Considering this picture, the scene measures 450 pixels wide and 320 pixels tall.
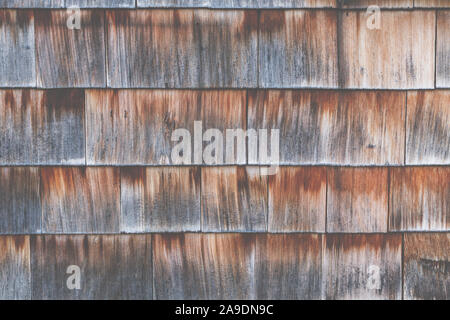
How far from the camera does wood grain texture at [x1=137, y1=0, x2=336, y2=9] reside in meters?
1.33

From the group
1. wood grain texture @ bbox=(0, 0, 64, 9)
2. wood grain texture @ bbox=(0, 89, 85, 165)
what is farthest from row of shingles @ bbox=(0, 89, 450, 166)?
wood grain texture @ bbox=(0, 0, 64, 9)

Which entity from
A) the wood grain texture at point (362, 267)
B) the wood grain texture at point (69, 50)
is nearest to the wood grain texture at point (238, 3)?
the wood grain texture at point (69, 50)

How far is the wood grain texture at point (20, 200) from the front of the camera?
1.39 meters

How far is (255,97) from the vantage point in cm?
138

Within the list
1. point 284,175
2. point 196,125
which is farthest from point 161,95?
point 284,175

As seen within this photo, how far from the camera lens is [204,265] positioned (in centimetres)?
145

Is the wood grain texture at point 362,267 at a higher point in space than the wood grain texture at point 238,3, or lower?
lower

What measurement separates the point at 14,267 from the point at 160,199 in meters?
0.59

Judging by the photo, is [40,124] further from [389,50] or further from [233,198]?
[389,50]

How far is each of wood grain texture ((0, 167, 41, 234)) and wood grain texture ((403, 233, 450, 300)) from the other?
134 centimetres

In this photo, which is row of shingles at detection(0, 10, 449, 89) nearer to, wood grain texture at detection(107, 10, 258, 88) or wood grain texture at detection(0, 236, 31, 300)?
wood grain texture at detection(107, 10, 258, 88)

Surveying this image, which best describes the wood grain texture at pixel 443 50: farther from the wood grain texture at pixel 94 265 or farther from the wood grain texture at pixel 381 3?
the wood grain texture at pixel 94 265

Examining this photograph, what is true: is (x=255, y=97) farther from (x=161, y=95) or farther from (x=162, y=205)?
(x=162, y=205)

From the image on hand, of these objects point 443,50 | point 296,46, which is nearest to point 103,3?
point 296,46
